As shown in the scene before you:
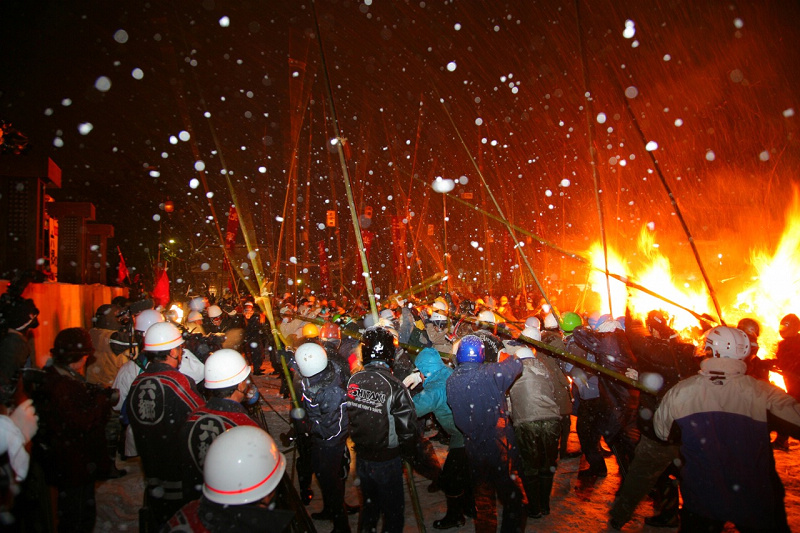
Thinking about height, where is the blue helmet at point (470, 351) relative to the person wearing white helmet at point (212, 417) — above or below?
above

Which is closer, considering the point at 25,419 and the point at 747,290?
the point at 25,419

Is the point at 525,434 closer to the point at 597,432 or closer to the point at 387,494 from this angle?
the point at 597,432

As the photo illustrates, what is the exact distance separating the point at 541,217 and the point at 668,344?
1464 inches

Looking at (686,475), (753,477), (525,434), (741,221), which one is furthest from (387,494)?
(741,221)

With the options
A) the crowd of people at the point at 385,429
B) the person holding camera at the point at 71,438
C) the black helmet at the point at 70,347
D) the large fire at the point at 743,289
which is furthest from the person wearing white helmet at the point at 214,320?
the large fire at the point at 743,289

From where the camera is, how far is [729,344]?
349 cm

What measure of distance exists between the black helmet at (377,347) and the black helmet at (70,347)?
268 centimetres

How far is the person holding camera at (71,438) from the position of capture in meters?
3.76

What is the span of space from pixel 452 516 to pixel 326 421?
1899 mm

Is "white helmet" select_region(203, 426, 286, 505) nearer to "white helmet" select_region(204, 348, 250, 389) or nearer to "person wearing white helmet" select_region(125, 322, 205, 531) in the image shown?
"white helmet" select_region(204, 348, 250, 389)

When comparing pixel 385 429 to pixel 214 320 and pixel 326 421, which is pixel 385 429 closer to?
pixel 326 421

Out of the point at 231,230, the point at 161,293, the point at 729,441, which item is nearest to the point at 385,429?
the point at 729,441

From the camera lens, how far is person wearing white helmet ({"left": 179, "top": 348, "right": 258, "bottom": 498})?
329 centimetres

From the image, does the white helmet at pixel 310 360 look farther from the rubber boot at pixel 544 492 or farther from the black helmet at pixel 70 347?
the rubber boot at pixel 544 492
